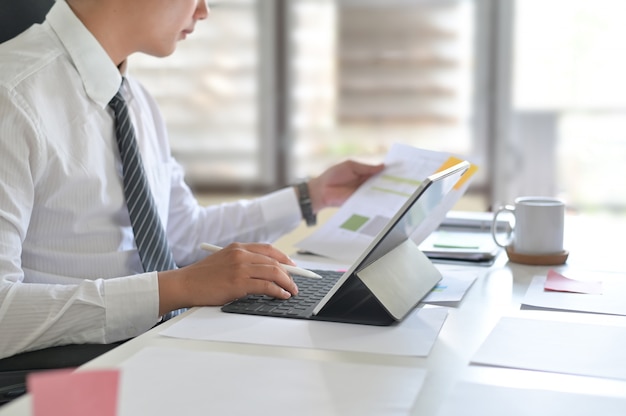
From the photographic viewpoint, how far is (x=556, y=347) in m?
0.91

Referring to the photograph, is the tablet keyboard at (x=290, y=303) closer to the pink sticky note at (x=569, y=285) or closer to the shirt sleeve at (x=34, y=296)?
the shirt sleeve at (x=34, y=296)

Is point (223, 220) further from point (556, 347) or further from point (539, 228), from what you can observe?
point (556, 347)

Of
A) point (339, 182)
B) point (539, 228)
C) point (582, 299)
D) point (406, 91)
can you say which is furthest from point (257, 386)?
point (406, 91)

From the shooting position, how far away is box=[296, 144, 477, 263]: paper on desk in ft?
4.85

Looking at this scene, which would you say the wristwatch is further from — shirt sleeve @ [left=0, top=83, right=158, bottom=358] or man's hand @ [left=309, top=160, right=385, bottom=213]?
shirt sleeve @ [left=0, top=83, right=158, bottom=358]

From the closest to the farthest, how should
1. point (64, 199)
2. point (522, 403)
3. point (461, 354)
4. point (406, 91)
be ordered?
point (522, 403)
point (461, 354)
point (64, 199)
point (406, 91)

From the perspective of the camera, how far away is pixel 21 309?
1079 millimetres

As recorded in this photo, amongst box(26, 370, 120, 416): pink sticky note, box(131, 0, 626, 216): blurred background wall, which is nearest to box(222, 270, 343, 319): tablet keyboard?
box(26, 370, 120, 416): pink sticky note

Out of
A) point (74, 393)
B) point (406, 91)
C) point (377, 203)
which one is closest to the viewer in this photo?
point (74, 393)

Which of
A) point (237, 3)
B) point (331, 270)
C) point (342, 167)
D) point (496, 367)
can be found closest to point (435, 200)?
point (331, 270)

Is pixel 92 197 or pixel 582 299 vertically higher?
pixel 92 197

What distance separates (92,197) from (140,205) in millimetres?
84

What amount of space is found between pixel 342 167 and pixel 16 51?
707mm

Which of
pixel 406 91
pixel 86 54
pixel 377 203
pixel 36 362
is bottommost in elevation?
pixel 36 362
